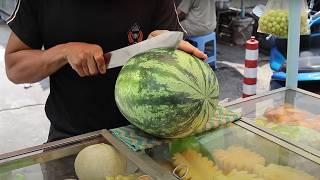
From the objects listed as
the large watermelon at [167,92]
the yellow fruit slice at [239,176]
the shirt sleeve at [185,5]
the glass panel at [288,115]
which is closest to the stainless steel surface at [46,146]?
the large watermelon at [167,92]

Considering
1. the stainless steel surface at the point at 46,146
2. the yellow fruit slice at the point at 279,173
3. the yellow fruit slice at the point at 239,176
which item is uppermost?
the stainless steel surface at the point at 46,146

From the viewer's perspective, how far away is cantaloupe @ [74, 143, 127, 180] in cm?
97

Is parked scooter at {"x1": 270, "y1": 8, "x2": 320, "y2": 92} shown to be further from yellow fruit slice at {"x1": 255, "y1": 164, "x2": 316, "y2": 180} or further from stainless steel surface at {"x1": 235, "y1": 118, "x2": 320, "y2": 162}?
yellow fruit slice at {"x1": 255, "y1": 164, "x2": 316, "y2": 180}

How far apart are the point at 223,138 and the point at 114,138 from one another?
317 mm

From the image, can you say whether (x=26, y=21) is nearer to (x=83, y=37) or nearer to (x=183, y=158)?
(x=83, y=37)

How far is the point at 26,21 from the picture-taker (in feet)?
4.42

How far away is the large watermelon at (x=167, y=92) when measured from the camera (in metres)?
0.95

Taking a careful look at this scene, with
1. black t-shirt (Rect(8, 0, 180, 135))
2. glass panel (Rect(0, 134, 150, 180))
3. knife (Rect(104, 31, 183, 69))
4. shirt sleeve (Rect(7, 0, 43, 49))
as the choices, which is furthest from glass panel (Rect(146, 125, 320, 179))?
shirt sleeve (Rect(7, 0, 43, 49))

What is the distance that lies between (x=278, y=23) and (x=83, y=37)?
1.55 m

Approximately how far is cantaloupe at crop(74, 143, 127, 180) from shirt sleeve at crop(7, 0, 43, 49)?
0.54 meters

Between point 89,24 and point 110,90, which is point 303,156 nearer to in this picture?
point 110,90

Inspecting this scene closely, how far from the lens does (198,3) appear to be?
199 inches

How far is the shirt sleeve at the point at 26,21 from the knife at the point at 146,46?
0.40 meters

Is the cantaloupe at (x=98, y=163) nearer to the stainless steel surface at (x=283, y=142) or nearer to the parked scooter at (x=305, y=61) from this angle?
the stainless steel surface at (x=283, y=142)
